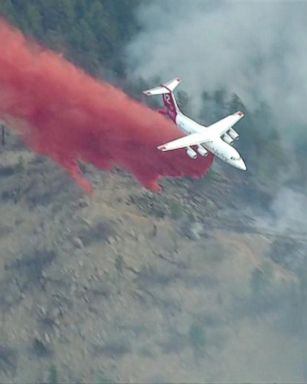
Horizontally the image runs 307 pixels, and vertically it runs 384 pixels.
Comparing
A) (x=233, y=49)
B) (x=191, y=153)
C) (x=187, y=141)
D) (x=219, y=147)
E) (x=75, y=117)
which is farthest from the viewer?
(x=233, y=49)

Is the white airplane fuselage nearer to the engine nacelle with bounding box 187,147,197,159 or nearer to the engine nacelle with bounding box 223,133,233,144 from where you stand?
the engine nacelle with bounding box 223,133,233,144

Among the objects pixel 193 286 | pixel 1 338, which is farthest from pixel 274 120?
pixel 1 338

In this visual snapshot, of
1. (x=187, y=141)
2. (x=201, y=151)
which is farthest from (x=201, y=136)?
(x=187, y=141)

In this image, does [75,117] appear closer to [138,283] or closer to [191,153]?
[191,153]

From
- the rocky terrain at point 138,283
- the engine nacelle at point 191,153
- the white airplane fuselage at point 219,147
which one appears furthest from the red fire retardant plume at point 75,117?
the engine nacelle at point 191,153

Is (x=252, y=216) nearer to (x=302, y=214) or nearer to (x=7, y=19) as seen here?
(x=302, y=214)

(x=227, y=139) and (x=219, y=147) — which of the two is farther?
(x=227, y=139)
